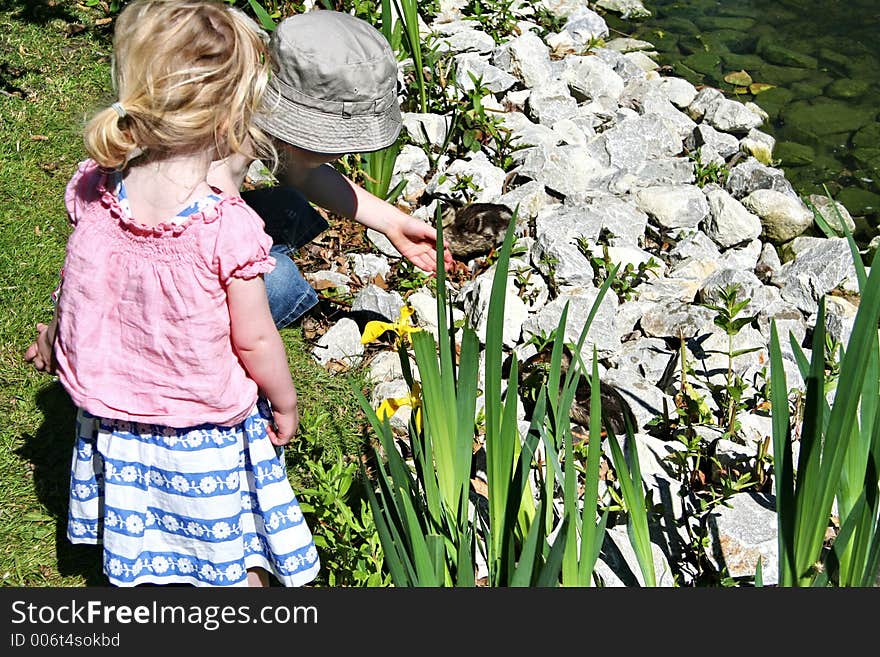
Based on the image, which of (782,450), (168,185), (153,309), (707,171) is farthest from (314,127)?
(707,171)

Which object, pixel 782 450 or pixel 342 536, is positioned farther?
pixel 342 536

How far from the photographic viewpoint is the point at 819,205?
3617 millimetres

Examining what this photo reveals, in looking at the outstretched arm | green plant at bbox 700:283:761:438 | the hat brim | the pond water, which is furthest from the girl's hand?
the pond water

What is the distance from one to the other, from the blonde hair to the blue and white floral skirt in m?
0.51

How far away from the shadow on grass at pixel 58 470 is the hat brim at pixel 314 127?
1.07 meters

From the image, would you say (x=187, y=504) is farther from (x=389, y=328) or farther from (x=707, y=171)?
(x=707, y=171)

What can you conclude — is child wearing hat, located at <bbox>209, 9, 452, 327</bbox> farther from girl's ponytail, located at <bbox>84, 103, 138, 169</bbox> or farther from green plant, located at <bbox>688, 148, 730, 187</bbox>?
green plant, located at <bbox>688, 148, 730, 187</bbox>

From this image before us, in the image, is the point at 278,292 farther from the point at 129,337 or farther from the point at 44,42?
the point at 44,42

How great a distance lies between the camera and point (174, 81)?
1.51m

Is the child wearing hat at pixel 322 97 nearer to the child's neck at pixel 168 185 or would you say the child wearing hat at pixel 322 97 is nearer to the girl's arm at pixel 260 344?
the child's neck at pixel 168 185

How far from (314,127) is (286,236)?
1.89ft

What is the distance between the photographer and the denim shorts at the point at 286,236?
7.53ft

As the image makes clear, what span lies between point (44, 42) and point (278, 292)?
238cm

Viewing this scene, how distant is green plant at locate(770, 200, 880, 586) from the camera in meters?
1.35
